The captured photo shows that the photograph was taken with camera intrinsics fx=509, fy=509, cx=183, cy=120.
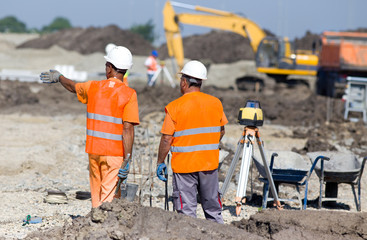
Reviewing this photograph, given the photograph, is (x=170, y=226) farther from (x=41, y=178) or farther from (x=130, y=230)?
(x=41, y=178)

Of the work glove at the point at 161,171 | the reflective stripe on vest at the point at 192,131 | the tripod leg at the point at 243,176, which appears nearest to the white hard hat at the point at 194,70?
the reflective stripe on vest at the point at 192,131

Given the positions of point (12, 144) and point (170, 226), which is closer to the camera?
point (170, 226)

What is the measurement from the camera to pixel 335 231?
4.65 m

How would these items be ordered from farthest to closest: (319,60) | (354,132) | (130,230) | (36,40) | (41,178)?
(36,40) < (319,60) < (354,132) < (41,178) < (130,230)

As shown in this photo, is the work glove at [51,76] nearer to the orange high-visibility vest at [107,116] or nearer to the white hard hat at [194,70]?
the orange high-visibility vest at [107,116]

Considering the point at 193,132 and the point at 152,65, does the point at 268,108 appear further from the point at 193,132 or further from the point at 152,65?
the point at 193,132

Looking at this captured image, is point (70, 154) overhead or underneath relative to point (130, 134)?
underneath

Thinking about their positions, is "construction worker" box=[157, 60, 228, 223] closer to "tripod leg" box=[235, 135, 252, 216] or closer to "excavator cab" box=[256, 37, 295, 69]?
"tripod leg" box=[235, 135, 252, 216]

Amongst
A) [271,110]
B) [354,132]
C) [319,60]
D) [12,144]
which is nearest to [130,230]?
[12,144]

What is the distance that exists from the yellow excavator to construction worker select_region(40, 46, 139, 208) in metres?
15.8

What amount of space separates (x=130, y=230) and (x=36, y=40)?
43.0 metres

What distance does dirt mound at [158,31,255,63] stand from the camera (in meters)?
35.1

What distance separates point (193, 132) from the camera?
457 centimetres

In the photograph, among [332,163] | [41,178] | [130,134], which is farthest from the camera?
[41,178]
